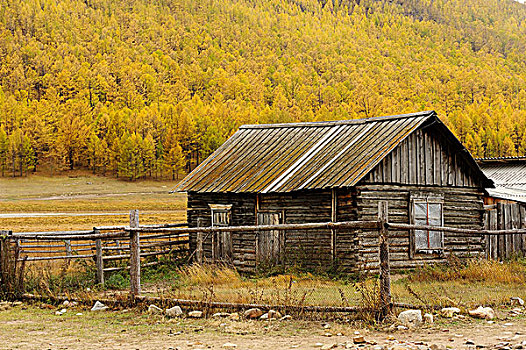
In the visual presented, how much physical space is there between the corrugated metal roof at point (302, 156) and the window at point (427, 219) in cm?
221

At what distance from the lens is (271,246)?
60.7 ft

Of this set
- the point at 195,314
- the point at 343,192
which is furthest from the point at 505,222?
the point at 195,314

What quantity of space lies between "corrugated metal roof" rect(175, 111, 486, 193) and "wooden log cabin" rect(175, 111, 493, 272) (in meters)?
0.04

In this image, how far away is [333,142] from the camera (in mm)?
20203

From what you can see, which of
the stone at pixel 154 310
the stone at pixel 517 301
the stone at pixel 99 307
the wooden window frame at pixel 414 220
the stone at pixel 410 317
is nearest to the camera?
the stone at pixel 410 317

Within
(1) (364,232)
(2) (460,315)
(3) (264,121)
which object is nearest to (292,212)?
(1) (364,232)

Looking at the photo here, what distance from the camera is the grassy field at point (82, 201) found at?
4309cm

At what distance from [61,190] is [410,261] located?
2144 inches

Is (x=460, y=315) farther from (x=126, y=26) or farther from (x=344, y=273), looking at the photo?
(x=126, y=26)

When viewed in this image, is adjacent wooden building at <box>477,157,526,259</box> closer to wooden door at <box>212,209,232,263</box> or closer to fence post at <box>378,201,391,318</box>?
wooden door at <box>212,209,232,263</box>

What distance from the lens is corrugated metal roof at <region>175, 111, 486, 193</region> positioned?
18031mm

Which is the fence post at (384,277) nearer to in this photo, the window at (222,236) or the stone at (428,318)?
the stone at (428,318)

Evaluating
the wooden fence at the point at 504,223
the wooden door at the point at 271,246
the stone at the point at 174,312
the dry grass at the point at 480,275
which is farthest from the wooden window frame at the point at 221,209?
the stone at the point at 174,312

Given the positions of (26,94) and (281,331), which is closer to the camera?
(281,331)
